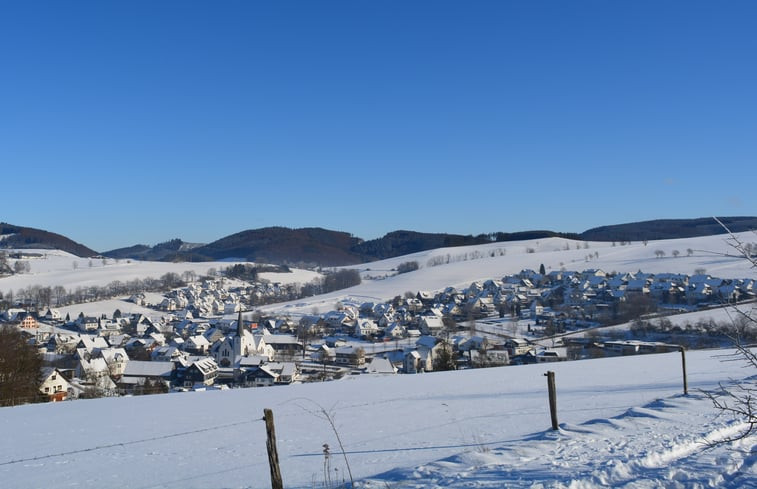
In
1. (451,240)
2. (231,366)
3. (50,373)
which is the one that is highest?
(451,240)

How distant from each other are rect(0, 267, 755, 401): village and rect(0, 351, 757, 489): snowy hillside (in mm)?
7247

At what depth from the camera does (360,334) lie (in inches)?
2152

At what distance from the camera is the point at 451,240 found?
551ft

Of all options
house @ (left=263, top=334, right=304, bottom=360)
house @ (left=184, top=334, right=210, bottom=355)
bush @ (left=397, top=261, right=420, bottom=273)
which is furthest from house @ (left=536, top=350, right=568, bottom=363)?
bush @ (left=397, top=261, right=420, bottom=273)

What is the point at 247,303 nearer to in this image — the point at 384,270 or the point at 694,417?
the point at 384,270

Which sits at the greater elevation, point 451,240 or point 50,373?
point 451,240

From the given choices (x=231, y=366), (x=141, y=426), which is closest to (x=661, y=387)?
(x=141, y=426)

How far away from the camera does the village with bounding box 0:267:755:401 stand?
102 feet

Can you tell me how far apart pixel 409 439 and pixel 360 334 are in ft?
157

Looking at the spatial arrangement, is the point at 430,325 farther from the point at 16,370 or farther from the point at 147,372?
the point at 16,370

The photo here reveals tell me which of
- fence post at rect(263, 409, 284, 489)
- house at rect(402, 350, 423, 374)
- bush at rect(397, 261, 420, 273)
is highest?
bush at rect(397, 261, 420, 273)

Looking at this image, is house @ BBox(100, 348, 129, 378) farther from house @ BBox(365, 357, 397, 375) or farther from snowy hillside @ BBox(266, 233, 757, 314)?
snowy hillside @ BBox(266, 233, 757, 314)

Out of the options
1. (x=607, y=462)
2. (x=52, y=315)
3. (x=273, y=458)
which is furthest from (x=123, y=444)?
(x=52, y=315)

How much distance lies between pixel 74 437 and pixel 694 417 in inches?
375
